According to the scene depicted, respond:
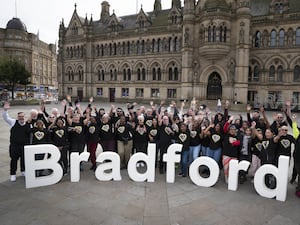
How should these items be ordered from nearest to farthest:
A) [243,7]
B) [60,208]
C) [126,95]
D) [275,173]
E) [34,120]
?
[60,208], [275,173], [34,120], [243,7], [126,95]

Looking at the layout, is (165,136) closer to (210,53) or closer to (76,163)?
(76,163)

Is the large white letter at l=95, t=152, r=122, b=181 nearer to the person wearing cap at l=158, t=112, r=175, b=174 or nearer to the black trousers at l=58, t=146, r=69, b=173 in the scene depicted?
the black trousers at l=58, t=146, r=69, b=173

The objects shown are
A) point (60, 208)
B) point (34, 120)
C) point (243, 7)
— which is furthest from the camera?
point (243, 7)

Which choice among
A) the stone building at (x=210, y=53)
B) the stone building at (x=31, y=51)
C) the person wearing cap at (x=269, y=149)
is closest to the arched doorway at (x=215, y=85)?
the stone building at (x=210, y=53)

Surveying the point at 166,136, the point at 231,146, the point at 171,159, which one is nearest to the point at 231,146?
the point at 231,146

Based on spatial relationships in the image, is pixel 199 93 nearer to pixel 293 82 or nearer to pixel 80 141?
pixel 293 82

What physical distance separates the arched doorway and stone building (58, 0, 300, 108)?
15 cm

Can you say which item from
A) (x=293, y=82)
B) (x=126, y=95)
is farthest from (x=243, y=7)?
(x=126, y=95)

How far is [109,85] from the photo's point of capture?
4603 cm

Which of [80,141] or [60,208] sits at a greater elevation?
[80,141]

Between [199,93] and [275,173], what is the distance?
97.9 ft

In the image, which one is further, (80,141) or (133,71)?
(133,71)

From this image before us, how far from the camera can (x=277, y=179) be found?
6.14 m

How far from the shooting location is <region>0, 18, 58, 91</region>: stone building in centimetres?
7362
